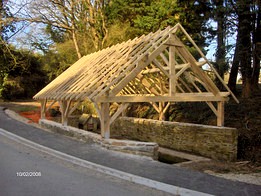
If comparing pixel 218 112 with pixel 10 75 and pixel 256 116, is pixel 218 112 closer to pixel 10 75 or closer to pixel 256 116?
pixel 256 116

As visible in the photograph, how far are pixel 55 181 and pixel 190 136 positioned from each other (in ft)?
21.7

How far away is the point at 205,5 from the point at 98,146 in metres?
Result: 9.82

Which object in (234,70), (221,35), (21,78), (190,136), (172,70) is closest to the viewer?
(172,70)

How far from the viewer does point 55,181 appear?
5.78 meters

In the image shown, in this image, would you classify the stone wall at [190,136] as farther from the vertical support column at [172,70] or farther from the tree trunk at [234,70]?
the tree trunk at [234,70]

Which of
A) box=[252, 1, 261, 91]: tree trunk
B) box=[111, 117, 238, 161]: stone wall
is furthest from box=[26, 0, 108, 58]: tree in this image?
box=[252, 1, 261, 91]: tree trunk

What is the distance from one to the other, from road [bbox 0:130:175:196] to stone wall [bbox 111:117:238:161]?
5100 millimetres

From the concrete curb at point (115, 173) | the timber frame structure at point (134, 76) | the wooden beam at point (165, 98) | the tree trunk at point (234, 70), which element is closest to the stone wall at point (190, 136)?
the timber frame structure at point (134, 76)

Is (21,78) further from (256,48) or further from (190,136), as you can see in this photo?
(256,48)

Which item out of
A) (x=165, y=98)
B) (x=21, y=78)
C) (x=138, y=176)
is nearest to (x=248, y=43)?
(x=165, y=98)

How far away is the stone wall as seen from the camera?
984 centimetres

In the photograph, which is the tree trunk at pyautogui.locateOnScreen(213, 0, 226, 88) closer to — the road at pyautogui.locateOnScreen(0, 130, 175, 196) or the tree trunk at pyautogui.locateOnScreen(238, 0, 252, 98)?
the tree trunk at pyautogui.locateOnScreen(238, 0, 252, 98)
